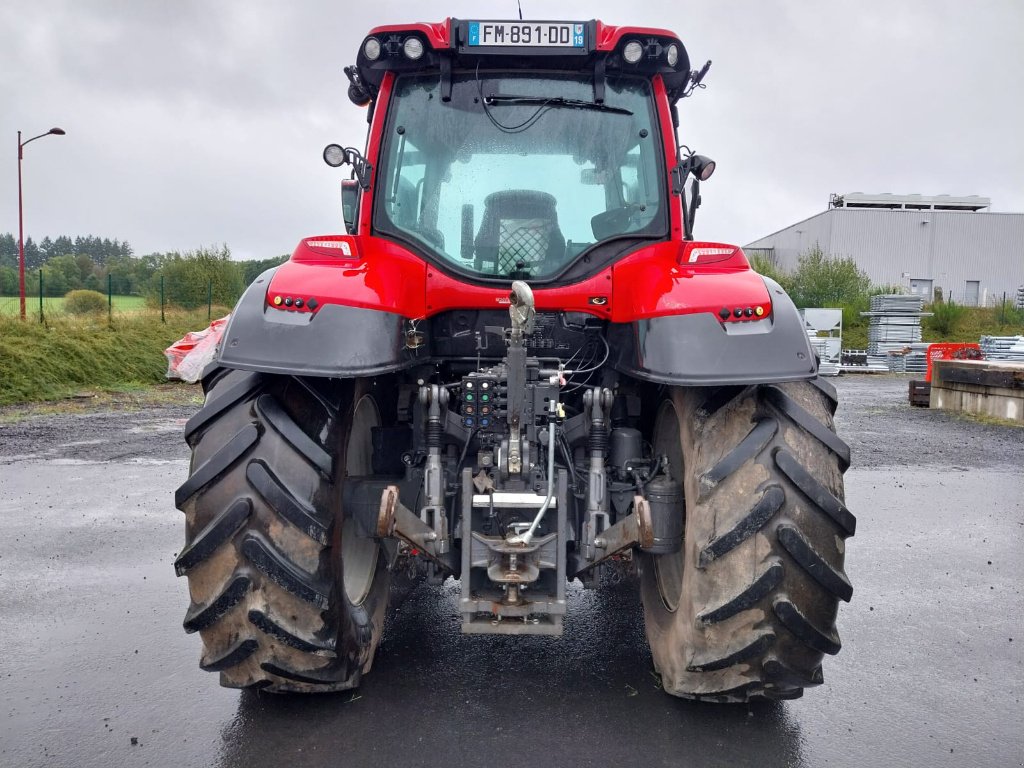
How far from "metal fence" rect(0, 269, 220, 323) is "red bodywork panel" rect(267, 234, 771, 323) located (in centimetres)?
1653

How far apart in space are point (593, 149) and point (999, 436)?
10.2 m

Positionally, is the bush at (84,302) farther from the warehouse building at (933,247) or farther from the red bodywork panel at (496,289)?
the warehouse building at (933,247)

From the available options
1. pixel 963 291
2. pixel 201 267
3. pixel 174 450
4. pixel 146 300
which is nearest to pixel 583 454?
pixel 174 450

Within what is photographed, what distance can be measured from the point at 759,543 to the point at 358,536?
151 cm

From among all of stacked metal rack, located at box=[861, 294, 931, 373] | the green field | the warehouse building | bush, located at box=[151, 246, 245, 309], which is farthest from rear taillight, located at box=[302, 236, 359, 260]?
the warehouse building

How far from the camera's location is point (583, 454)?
10.6ft

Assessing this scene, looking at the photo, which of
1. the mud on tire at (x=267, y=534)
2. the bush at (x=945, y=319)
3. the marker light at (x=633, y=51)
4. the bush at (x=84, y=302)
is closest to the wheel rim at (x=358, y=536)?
the mud on tire at (x=267, y=534)

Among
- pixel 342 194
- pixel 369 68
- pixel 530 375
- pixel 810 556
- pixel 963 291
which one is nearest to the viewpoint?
pixel 810 556

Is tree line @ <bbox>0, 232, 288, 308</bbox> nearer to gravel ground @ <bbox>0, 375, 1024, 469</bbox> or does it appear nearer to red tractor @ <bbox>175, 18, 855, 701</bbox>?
gravel ground @ <bbox>0, 375, 1024, 469</bbox>

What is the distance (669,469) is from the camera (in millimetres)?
3109

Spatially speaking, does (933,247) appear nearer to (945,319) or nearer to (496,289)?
(945,319)

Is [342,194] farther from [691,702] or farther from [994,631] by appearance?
[994,631]

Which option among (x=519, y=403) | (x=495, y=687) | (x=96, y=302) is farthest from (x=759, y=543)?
(x=96, y=302)

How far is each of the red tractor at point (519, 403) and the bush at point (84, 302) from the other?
1875 centimetres
